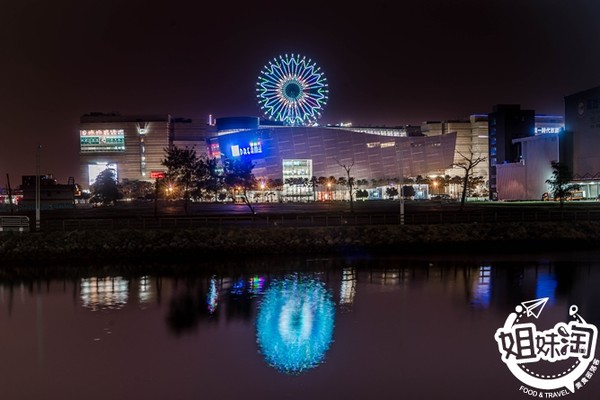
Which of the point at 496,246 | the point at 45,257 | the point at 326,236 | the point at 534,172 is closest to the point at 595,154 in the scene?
the point at 534,172

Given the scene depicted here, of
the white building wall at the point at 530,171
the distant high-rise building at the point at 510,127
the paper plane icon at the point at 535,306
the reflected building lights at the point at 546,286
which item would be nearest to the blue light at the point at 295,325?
the paper plane icon at the point at 535,306

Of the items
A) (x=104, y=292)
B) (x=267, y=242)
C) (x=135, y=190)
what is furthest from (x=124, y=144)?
(x=104, y=292)

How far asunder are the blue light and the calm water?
0.17 ft

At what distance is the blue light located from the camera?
14336 millimetres

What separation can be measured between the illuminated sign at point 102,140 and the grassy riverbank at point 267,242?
135 meters

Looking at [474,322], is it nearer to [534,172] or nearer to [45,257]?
[45,257]

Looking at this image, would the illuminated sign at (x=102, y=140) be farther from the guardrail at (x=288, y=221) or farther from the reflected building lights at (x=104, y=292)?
the reflected building lights at (x=104, y=292)

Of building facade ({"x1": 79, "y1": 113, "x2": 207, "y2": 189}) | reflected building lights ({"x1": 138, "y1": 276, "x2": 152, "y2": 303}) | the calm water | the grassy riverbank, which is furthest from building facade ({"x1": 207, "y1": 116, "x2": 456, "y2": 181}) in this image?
reflected building lights ({"x1": 138, "y1": 276, "x2": 152, "y2": 303})

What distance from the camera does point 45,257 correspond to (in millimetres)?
33719

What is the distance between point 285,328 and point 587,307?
1106cm

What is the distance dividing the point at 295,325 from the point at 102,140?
15850 centimetres

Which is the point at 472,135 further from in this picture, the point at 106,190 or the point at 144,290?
the point at 144,290

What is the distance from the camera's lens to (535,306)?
20.0m

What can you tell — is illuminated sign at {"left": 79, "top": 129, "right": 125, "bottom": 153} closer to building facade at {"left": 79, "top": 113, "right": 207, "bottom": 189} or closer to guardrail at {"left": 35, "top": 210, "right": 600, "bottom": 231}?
building facade at {"left": 79, "top": 113, "right": 207, "bottom": 189}
